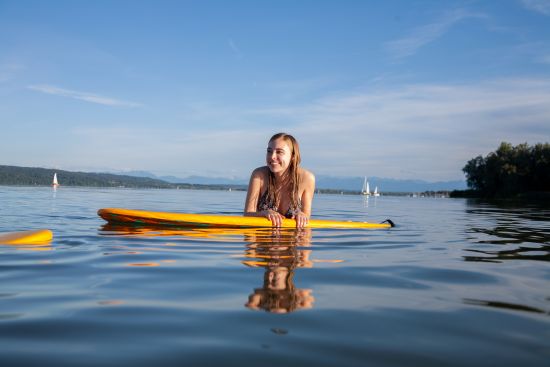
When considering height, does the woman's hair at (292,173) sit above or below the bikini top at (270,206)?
above

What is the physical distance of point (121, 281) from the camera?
3.32 meters

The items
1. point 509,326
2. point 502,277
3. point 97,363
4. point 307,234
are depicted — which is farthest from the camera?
point 307,234

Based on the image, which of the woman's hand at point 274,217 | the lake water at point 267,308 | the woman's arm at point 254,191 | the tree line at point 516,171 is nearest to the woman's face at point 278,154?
the woman's arm at point 254,191

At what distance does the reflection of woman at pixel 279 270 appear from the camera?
2686mm

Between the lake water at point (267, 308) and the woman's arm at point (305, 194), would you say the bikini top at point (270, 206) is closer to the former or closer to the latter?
the woman's arm at point (305, 194)

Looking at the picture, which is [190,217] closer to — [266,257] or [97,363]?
[266,257]

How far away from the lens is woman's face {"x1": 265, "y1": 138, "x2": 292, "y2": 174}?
7.39 meters

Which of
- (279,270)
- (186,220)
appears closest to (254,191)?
(186,220)

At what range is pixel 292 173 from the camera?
7.79 metres

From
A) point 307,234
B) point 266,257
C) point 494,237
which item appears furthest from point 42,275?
point 494,237

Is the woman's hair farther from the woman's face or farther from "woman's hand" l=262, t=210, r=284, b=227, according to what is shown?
"woman's hand" l=262, t=210, r=284, b=227

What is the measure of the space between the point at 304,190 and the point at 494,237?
313cm

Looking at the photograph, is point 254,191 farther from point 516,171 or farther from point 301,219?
point 516,171

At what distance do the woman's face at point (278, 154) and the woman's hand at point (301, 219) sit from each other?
820 millimetres
